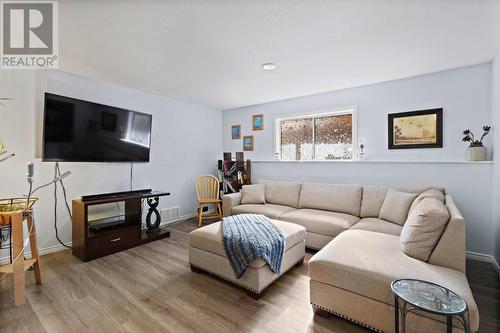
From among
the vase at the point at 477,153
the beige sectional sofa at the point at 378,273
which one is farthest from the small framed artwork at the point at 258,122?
the vase at the point at 477,153

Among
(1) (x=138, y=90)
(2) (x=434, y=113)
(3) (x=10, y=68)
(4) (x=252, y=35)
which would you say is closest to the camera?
(4) (x=252, y=35)

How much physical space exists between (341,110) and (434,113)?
1214mm

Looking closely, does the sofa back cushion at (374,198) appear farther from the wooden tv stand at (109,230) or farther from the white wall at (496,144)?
the wooden tv stand at (109,230)

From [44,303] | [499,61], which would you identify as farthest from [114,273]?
[499,61]

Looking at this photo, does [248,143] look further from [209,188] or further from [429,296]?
[429,296]

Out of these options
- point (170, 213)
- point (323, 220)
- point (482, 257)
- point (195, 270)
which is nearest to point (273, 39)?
point (323, 220)

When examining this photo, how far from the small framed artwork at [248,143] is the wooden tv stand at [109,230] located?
2162 millimetres

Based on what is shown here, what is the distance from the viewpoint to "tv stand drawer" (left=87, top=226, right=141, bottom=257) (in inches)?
104

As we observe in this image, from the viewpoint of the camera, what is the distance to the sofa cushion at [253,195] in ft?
12.5

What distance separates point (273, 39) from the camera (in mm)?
2104

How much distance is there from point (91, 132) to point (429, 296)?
12.0 ft

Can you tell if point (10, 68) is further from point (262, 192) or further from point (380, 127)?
point (380, 127)

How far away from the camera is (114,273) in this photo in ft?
7.55

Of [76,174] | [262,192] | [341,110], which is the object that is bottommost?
[262,192]
